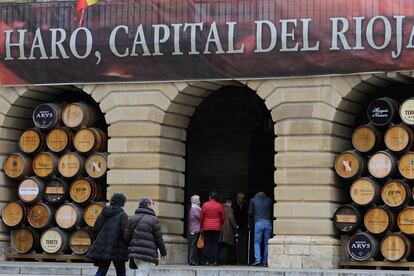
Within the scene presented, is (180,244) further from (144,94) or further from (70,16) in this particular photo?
(70,16)

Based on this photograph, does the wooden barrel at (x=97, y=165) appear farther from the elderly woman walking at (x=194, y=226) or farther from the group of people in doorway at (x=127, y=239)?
the group of people in doorway at (x=127, y=239)

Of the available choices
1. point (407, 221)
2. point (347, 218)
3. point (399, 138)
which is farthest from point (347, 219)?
point (399, 138)

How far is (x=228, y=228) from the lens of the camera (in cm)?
2816

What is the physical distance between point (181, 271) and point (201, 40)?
16.1 feet

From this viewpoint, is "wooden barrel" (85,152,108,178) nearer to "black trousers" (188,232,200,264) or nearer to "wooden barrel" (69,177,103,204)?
"wooden barrel" (69,177,103,204)

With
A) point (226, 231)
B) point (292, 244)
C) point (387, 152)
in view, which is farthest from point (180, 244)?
point (387, 152)

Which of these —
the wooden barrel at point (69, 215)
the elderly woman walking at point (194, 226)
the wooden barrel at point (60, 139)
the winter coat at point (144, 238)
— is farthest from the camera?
the wooden barrel at point (60, 139)

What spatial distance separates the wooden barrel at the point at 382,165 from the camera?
2593 centimetres

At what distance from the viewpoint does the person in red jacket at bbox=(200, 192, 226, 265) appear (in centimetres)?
2700

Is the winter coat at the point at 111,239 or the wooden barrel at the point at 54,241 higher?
the wooden barrel at the point at 54,241

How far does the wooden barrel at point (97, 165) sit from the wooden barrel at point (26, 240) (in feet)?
5.74

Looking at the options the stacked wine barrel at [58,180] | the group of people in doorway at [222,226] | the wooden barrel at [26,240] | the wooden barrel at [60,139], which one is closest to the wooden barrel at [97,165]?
the stacked wine barrel at [58,180]

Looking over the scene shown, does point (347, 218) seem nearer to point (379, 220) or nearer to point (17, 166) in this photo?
point (379, 220)

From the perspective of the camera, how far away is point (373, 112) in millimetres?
26312
